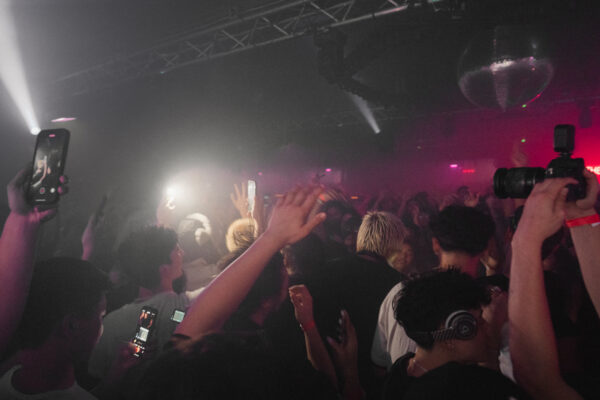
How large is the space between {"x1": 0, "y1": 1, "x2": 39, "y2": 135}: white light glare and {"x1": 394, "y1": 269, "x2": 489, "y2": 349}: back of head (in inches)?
210

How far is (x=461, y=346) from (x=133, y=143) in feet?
22.8

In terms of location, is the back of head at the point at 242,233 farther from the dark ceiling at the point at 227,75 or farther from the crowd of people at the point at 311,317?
the dark ceiling at the point at 227,75

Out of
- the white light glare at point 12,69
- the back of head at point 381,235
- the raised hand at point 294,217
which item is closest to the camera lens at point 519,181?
the raised hand at point 294,217

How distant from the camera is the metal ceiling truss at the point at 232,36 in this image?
441 centimetres

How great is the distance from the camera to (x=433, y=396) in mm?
773

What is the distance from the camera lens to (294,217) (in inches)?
41.5

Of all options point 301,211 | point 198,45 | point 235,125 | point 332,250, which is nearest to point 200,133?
point 235,125

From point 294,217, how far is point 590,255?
1.11 meters

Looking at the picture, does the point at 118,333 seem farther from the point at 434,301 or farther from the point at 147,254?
the point at 434,301

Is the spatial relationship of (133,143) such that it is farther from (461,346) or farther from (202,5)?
(461,346)

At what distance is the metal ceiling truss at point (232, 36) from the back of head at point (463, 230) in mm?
2958

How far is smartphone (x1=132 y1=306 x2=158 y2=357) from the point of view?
1712 mm

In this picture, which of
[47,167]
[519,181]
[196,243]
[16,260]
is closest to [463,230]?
[519,181]

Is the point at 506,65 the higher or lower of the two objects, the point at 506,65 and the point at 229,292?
the higher
